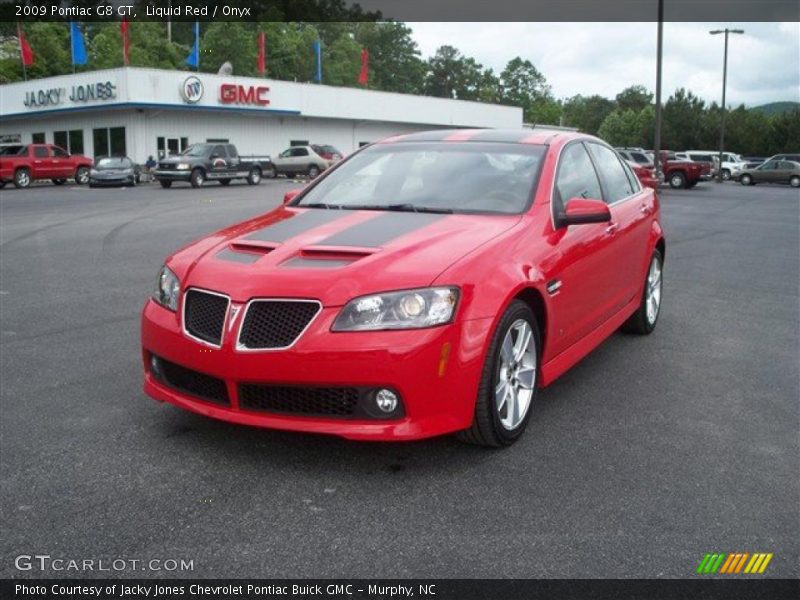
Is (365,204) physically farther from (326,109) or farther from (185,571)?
(326,109)

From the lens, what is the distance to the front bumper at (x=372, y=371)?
350cm

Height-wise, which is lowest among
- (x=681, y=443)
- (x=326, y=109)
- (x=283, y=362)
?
(x=681, y=443)

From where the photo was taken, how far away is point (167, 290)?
4.15m

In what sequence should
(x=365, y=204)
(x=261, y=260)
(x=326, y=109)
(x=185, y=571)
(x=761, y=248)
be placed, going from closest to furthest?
(x=185, y=571) → (x=261, y=260) → (x=365, y=204) → (x=761, y=248) → (x=326, y=109)

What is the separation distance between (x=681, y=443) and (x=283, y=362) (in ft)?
6.86

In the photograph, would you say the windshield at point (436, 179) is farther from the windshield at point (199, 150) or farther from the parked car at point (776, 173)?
the parked car at point (776, 173)

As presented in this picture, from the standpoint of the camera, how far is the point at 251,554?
9.71ft

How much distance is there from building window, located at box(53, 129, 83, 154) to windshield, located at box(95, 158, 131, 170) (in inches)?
515

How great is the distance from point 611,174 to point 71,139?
44223 mm

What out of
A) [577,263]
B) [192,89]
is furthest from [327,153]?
[577,263]

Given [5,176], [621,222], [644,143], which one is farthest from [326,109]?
[621,222]

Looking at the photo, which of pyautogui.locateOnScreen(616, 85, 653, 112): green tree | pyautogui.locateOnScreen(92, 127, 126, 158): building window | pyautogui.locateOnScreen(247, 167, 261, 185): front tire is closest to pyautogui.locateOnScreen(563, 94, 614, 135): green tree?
pyautogui.locateOnScreen(616, 85, 653, 112): green tree

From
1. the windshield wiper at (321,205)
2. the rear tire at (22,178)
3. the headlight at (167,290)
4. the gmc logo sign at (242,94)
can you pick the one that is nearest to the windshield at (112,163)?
the rear tire at (22,178)

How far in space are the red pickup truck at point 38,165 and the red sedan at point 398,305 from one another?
3004 cm
